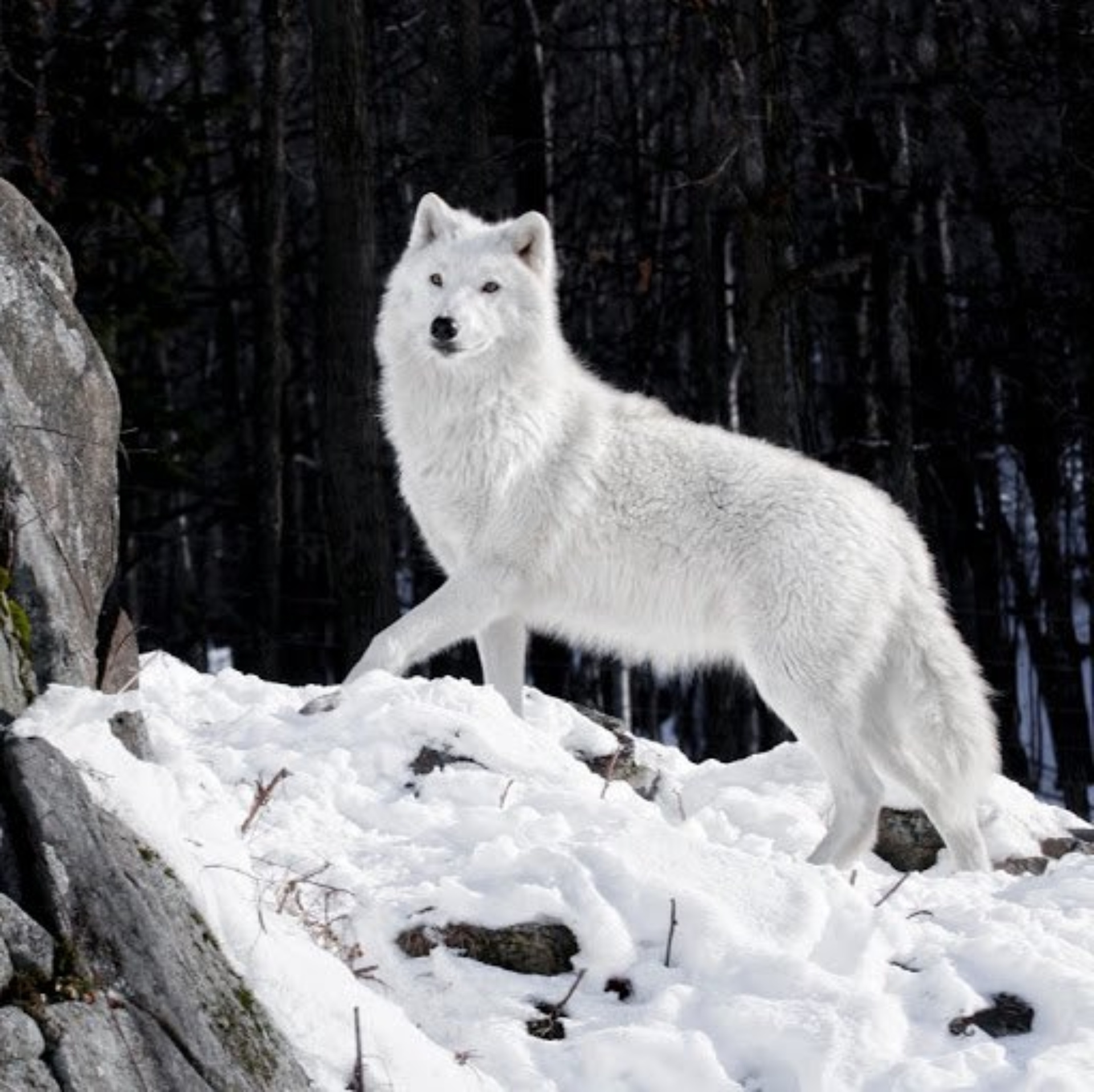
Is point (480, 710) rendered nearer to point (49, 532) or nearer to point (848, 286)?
point (49, 532)

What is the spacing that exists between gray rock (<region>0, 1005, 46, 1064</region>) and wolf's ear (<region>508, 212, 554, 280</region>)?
4428 mm

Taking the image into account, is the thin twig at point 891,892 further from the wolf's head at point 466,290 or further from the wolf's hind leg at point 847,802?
the wolf's head at point 466,290

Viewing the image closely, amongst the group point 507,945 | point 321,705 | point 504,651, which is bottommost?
point 507,945

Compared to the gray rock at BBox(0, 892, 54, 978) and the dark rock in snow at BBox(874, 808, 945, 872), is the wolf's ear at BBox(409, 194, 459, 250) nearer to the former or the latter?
the dark rock in snow at BBox(874, 808, 945, 872)

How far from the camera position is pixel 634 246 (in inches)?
778

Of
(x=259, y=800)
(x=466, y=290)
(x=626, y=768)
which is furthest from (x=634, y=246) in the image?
(x=259, y=800)

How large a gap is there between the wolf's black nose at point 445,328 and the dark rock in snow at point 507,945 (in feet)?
9.03

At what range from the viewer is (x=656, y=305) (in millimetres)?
18156

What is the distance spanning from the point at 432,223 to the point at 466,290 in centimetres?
49

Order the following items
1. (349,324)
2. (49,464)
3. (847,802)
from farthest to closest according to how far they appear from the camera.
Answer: (349,324) → (847,802) → (49,464)

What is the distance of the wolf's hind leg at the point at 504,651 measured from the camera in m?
6.89

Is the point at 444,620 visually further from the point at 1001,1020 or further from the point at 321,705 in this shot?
the point at 1001,1020

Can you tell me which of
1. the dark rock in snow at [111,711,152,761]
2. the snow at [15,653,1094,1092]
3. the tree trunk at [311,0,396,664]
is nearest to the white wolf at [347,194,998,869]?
the snow at [15,653,1094,1092]

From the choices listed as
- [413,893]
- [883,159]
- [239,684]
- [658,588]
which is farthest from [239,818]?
[883,159]
